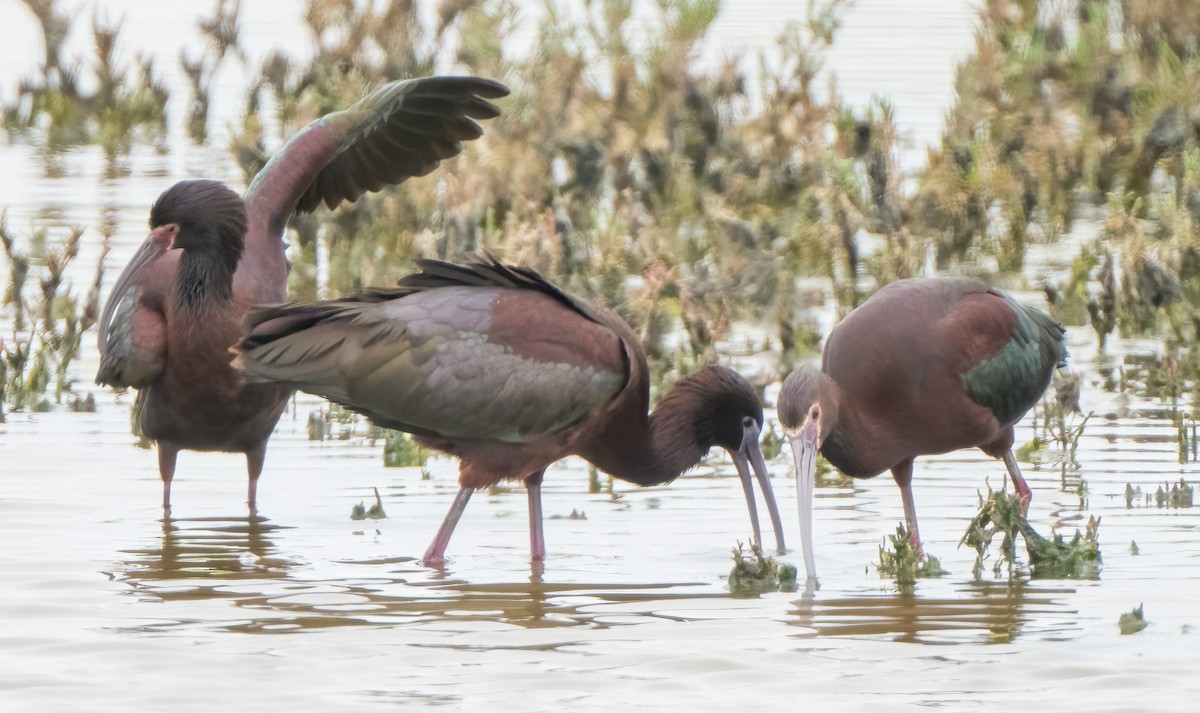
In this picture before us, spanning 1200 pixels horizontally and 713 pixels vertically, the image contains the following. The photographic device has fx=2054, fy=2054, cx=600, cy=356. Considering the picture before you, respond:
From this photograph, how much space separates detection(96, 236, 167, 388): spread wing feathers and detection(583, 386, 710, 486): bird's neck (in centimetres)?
167

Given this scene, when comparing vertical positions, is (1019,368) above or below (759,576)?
above

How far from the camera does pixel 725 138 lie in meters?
12.5

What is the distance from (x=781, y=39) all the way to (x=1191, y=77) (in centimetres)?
246

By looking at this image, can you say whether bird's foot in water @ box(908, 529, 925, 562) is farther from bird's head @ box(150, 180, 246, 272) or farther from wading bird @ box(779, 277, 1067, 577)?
bird's head @ box(150, 180, 246, 272)

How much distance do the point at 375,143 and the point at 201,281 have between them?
1.33 metres

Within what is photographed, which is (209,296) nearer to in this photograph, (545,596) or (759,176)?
(545,596)

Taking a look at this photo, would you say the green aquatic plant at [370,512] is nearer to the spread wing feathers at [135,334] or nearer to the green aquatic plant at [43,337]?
the spread wing feathers at [135,334]

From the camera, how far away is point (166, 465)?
7.61 metres

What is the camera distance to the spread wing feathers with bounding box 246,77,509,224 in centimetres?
820

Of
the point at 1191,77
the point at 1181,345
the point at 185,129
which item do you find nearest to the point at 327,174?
the point at 1181,345

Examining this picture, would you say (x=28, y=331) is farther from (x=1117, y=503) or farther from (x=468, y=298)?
(x=1117, y=503)

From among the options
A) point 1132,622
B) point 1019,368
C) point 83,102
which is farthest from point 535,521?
point 83,102

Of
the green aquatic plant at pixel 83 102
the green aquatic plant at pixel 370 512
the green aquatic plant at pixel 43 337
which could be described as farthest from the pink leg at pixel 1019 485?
the green aquatic plant at pixel 83 102

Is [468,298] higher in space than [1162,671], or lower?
higher
